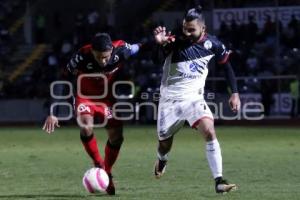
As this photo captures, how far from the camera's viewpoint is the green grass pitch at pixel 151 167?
35.9 ft

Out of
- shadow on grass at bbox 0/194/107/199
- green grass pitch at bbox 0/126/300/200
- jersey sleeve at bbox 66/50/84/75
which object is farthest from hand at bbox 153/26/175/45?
shadow on grass at bbox 0/194/107/199

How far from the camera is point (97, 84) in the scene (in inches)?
447

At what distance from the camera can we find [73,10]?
1667 inches

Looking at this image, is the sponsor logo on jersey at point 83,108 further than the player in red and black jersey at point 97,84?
Yes

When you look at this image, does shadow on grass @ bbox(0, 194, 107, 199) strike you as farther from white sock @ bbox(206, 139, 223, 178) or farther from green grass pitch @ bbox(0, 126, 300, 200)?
white sock @ bbox(206, 139, 223, 178)

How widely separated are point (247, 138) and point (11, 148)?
6423mm

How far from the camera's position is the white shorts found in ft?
35.4

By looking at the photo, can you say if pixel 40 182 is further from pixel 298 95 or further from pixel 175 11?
pixel 175 11

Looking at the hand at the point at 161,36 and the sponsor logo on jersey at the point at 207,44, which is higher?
the hand at the point at 161,36

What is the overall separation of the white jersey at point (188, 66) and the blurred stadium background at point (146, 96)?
126 centimetres

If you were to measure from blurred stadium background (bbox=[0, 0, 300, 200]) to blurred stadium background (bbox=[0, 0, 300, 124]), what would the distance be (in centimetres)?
4

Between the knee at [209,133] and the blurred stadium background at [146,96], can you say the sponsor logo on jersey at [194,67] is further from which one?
the blurred stadium background at [146,96]

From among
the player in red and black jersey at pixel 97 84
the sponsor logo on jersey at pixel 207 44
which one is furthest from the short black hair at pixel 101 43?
the sponsor logo on jersey at pixel 207 44

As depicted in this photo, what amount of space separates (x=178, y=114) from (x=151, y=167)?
4260 millimetres
